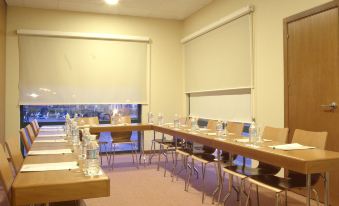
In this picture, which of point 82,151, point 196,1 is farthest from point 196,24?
point 82,151

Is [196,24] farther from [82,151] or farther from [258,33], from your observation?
[82,151]

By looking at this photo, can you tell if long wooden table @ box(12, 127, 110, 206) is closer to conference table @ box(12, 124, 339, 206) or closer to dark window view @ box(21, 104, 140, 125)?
conference table @ box(12, 124, 339, 206)

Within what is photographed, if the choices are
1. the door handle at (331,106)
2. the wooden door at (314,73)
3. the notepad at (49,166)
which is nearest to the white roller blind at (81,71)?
the wooden door at (314,73)

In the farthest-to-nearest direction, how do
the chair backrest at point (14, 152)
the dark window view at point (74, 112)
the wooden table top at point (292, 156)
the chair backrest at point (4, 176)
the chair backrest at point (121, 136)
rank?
1. the dark window view at point (74, 112)
2. the chair backrest at point (121, 136)
3. the chair backrest at point (14, 152)
4. the wooden table top at point (292, 156)
5. the chair backrest at point (4, 176)

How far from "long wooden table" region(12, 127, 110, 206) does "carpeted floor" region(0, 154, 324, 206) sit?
1.93 m

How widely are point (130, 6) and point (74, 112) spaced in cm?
255

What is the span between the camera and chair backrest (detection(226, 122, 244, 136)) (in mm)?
4094

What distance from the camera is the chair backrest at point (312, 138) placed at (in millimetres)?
2752

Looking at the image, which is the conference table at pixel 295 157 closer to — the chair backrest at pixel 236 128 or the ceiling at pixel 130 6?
the chair backrest at pixel 236 128

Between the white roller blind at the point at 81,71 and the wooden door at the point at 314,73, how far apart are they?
382 cm

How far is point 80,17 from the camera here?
6.84 m

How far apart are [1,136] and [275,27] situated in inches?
200

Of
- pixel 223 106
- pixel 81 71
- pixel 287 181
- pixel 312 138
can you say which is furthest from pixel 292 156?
pixel 81 71

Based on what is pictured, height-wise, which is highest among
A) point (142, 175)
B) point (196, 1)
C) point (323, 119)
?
point (196, 1)
